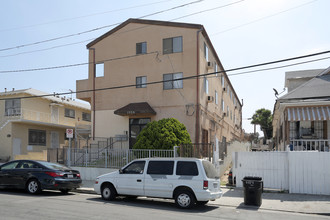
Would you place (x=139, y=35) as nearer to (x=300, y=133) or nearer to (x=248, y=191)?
(x=300, y=133)

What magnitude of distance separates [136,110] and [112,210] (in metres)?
12.0

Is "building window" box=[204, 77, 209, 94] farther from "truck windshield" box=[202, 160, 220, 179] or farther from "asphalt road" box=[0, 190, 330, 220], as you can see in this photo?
"asphalt road" box=[0, 190, 330, 220]

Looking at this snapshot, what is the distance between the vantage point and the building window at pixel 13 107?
89.7ft

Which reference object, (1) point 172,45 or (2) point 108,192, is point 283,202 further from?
(1) point 172,45

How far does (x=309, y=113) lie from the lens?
15.4m

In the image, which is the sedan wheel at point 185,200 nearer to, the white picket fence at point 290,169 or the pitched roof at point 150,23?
the white picket fence at point 290,169

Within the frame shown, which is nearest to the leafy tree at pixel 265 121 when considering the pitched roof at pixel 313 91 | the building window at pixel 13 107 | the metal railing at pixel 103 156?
the pitched roof at pixel 313 91

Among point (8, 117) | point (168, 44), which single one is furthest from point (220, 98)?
point (8, 117)

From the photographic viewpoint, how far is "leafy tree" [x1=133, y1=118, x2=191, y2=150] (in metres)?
16.0

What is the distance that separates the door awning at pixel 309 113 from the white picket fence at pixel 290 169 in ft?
9.40

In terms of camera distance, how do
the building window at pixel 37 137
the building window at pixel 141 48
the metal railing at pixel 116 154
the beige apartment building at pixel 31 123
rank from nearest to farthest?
the metal railing at pixel 116 154 → the building window at pixel 141 48 → the beige apartment building at pixel 31 123 → the building window at pixel 37 137

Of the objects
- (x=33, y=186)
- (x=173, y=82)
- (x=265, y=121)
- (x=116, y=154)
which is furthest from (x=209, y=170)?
(x=265, y=121)

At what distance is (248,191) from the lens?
35.2 ft

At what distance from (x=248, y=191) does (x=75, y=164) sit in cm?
1086
